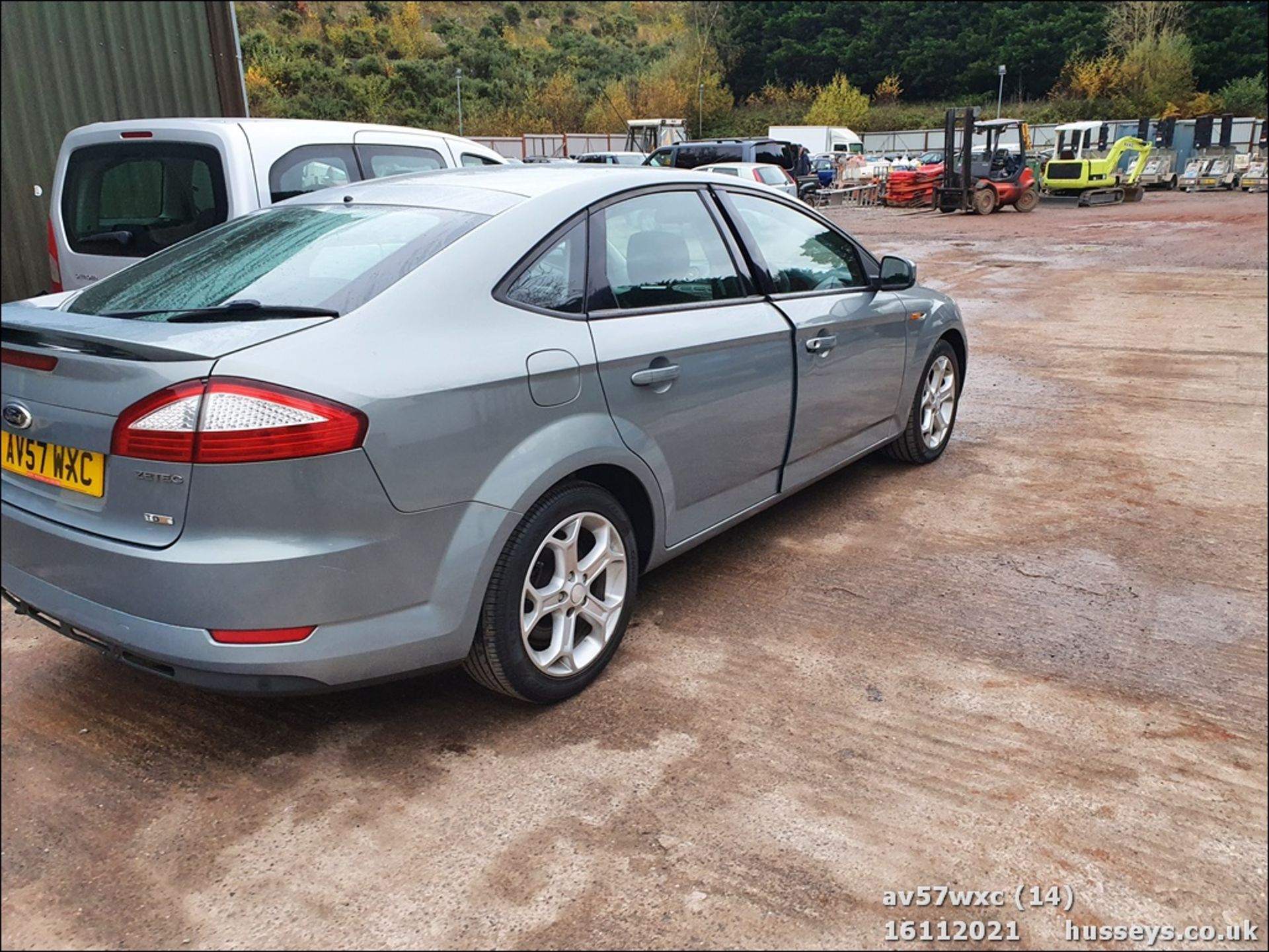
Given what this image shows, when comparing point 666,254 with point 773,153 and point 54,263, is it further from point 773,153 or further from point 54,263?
point 773,153

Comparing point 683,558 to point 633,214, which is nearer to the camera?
point 633,214

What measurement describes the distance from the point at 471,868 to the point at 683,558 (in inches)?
76.1

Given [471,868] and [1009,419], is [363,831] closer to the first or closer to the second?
[471,868]

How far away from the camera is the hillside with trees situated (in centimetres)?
700

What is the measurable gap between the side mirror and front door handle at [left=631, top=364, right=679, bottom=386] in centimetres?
165

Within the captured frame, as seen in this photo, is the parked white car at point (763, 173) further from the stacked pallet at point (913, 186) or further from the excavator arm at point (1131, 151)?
the excavator arm at point (1131, 151)

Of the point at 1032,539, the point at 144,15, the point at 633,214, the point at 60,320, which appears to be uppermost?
the point at 144,15

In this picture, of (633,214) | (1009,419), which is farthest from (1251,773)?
(1009,419)

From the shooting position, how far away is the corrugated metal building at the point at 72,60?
3.39 feet

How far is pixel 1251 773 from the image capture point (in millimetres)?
2166

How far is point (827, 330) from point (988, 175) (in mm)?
24198

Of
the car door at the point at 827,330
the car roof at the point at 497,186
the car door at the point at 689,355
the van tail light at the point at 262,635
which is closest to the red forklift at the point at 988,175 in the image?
the car door at the point at 827,330

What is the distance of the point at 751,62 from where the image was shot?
20.4 metres

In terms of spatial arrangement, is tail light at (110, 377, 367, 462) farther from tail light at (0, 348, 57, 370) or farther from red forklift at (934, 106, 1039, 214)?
red forklift at (934, 106, 1039, 214)
